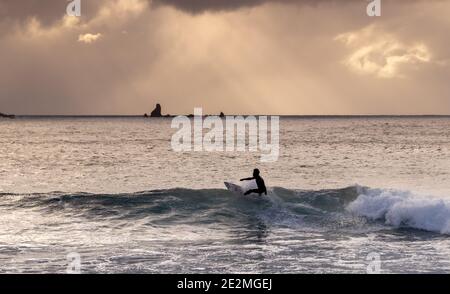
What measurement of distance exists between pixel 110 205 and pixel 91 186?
9.97m

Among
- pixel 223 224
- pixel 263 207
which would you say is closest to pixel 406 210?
pixel 263 207

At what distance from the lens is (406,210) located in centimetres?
2342

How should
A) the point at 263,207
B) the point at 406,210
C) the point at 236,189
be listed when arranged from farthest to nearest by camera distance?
the point at 236,189, the point at 263,207, the point at 406,210

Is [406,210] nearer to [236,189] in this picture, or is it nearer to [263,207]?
[263,207]

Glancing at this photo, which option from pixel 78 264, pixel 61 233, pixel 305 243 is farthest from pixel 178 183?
pixel 78 264

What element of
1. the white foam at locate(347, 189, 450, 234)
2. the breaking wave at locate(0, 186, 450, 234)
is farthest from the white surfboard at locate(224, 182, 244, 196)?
the white foam at locate(347, 189, 450, 234)

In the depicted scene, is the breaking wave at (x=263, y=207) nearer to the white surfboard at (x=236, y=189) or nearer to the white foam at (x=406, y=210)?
the white foam at (x=406, y=210)

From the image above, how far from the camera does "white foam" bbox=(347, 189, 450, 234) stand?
870 inches

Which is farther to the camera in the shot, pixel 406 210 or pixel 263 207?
pixel 263 207

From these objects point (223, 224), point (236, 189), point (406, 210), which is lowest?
point (223, 224)

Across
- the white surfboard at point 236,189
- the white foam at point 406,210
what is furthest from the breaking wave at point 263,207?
the white surfboard at point 236,189

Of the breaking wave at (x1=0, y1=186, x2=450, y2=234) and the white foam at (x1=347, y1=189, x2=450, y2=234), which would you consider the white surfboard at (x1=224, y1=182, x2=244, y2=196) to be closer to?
the breaking wave at (x1=0, y1=186, x2=450, y2=234)

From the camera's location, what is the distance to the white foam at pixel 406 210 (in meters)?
22.1
